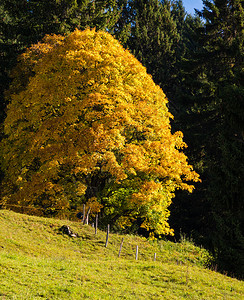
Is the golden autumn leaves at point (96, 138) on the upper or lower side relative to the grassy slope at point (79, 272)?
upper

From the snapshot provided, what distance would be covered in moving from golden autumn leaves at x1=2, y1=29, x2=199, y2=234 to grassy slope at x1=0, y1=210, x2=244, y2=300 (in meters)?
2.19

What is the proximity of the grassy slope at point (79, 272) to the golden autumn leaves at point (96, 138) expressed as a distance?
7.17ft

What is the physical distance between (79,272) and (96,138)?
7.73 metres

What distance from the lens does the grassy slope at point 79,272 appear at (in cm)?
927

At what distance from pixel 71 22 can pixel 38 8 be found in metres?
3.25

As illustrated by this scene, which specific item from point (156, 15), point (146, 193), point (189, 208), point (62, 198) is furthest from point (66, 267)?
point (156, 15)

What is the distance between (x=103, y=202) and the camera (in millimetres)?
21094

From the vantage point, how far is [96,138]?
57.2 feet

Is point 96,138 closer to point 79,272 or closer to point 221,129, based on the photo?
point 221,129

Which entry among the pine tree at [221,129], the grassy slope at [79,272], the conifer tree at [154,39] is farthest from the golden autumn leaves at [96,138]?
the conifer tree at [154,39]

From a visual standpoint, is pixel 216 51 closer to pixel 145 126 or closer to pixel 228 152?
pixel 145 126

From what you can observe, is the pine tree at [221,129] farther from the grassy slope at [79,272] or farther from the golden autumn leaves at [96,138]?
the golden autumn leaves at [96,138]

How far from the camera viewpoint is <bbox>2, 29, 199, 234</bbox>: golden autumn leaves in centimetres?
1805

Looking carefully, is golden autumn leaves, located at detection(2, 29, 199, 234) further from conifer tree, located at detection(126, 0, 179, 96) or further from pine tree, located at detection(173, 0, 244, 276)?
conifer tree, located at detection(126, 0, 179, 96)
